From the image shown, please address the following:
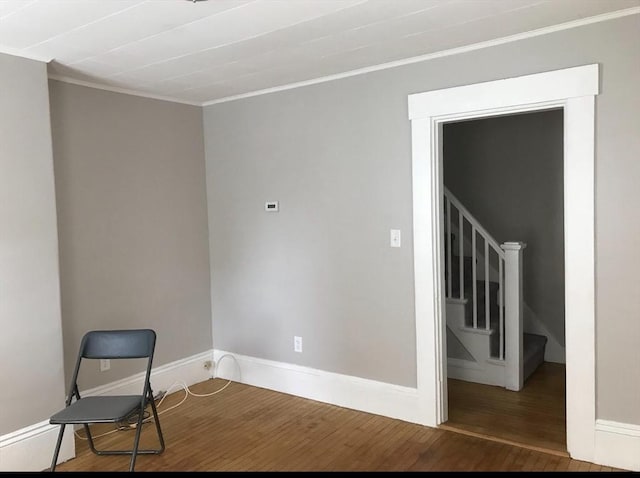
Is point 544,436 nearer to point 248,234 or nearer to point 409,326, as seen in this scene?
point 409,326

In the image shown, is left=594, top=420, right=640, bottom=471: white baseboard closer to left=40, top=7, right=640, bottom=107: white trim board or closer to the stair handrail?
the stair handrail

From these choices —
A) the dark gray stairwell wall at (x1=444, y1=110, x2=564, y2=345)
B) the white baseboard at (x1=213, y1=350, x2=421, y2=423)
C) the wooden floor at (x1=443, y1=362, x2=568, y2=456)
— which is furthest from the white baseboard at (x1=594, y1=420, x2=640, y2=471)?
the dark gray stairwell wall at (x1=444, y1=110, x2=564, y2=345)

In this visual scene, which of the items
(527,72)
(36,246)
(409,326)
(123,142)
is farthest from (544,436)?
(123,142)

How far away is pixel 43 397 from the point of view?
2.94 metres

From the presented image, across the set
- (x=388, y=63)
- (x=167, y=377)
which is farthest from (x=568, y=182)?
(x=167, y=377)

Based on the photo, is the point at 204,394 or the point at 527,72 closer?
the point at 527,72

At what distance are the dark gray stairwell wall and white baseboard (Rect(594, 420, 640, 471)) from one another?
78.7 inches

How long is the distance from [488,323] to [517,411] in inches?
29.3

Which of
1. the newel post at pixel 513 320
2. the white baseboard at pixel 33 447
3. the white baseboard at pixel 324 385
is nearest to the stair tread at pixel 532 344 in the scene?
the newel post at pixel 513 320

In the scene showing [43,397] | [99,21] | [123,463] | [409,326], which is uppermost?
[99,21]

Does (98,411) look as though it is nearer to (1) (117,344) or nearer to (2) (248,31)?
(1) (117,344)

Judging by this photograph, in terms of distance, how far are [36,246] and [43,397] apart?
2.74ft

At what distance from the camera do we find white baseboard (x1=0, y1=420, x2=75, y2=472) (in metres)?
2.78

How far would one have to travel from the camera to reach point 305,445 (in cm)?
310
